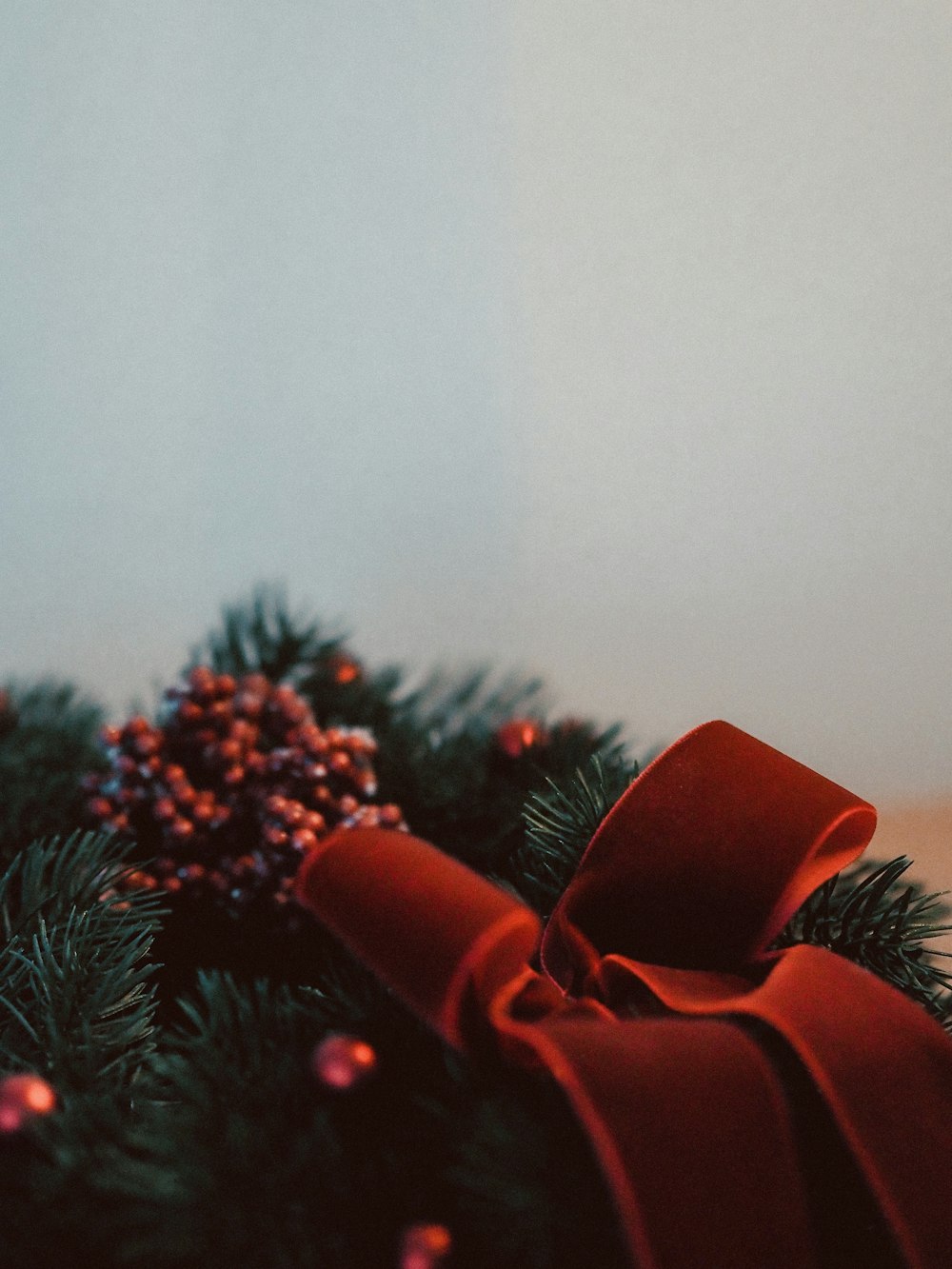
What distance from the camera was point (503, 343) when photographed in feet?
1.88

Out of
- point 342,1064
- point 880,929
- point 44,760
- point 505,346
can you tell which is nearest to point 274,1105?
point 342,1064

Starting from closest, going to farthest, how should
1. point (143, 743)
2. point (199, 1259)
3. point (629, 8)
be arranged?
point (199, 1259) < point (143, 743) < point (629, 8)

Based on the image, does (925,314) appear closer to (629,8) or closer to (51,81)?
(629,8)

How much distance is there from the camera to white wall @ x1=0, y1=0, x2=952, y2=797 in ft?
1.77

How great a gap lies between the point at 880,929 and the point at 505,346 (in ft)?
1.32

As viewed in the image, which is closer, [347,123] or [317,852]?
[317,852]

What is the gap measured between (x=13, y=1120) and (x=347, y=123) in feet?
1.71

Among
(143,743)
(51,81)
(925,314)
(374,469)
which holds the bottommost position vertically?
(143,743)

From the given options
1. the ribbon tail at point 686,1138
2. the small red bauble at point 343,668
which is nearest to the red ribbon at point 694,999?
the ribbon tail at point 686,1138

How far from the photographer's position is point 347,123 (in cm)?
55

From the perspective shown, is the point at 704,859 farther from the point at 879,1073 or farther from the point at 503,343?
the point at 503,343

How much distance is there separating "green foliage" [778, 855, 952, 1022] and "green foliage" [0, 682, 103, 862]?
0.26 meters

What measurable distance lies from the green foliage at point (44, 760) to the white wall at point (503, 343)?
84 mm

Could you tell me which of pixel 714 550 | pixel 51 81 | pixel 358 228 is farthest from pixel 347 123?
pixel 714 550
